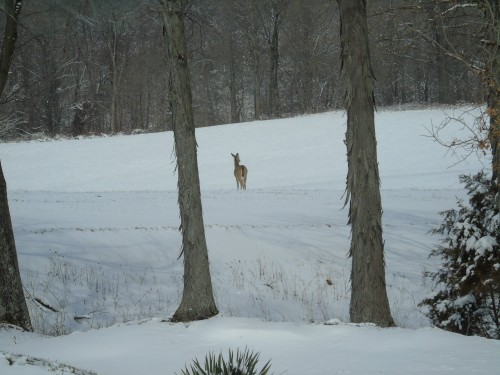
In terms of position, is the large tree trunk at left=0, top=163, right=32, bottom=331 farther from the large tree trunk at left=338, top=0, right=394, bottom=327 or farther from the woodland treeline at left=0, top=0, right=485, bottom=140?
the woodland treeline at left=0, top=0, right=485, bottom=140

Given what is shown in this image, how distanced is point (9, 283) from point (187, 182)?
2.78m

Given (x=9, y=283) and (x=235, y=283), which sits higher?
(x=9, y=283)

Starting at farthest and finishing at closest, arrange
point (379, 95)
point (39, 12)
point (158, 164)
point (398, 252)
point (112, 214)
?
point (379, 95)
point (158, 164)
point (112, 214)
point (398, 252)
point (39, 12)

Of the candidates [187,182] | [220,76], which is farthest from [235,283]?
[220,76]

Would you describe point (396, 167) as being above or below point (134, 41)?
below

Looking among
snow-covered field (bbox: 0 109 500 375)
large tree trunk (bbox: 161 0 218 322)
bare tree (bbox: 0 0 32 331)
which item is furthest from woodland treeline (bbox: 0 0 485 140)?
bare tree (bbox: 0 0 32 331)

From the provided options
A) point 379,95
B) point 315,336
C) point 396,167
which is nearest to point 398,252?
point 315,336

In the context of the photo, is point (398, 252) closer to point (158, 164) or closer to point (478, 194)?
point (478, 194)

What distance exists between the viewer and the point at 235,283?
10820 mm

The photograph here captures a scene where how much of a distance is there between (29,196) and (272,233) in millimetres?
10190

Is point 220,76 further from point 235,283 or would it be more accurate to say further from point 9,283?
point 9,283

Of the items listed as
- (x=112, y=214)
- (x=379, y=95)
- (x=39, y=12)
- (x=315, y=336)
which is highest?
(x=379, y=95)

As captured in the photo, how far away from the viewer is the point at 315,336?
20.0 ft

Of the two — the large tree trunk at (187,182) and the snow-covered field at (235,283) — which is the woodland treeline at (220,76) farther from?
the large tree trunk at (187,182)
